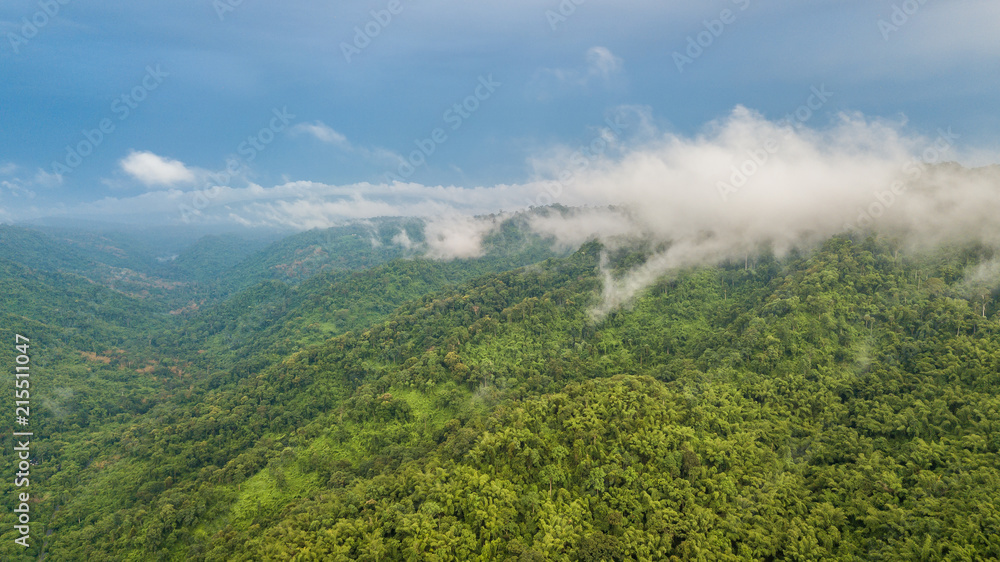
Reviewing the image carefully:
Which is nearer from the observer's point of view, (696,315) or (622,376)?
(622,376)

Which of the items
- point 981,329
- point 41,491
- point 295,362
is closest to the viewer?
point 981,329

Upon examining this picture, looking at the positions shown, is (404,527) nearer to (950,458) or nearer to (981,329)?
(950,458)

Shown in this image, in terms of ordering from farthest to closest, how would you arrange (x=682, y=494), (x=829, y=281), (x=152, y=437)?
1. (x=829, y=281)
2. (x=152, y=437)
3. (x=682, y=494)

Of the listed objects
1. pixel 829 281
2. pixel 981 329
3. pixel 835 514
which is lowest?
pixel 835 514

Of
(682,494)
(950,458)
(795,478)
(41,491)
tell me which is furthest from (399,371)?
(950,458)

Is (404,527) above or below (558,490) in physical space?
below

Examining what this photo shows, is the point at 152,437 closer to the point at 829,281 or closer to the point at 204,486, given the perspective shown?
the point at 204,486
